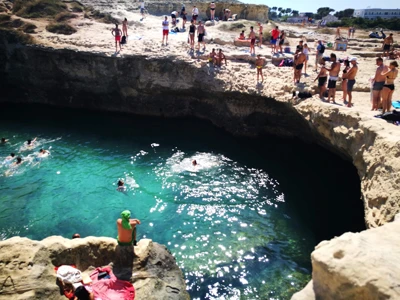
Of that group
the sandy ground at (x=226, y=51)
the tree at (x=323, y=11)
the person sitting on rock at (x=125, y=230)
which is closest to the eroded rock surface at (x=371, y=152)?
the sandy ground at (x=226, y=51)

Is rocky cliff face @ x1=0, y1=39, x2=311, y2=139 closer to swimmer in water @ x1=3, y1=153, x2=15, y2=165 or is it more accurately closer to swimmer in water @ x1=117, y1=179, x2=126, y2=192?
swimmer in water @ x1=3, y1=153, x2=15, y2=165

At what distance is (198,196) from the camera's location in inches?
572

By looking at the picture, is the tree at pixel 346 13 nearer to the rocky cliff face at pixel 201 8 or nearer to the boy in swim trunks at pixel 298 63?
Result: the rocky cliff face at pixel 201 8

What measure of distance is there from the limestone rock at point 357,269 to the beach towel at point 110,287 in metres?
4.57

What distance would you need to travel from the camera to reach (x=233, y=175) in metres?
16.2

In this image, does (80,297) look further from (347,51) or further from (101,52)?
(347,51)

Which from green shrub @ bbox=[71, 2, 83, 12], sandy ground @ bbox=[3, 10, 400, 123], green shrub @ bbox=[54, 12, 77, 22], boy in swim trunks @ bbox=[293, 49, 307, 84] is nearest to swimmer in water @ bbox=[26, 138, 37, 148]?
sandy ground @ bbox=[3, 10, 400, 123]

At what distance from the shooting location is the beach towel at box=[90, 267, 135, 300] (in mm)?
7949

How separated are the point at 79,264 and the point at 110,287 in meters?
1.17

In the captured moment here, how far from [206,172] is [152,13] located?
996 inches

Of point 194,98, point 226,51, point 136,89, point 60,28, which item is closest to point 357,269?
point 194,98

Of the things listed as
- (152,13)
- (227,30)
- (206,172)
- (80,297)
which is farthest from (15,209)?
(152,13)

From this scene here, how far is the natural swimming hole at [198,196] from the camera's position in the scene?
10906 mm

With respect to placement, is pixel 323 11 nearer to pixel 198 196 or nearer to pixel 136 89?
pixel 136 89
